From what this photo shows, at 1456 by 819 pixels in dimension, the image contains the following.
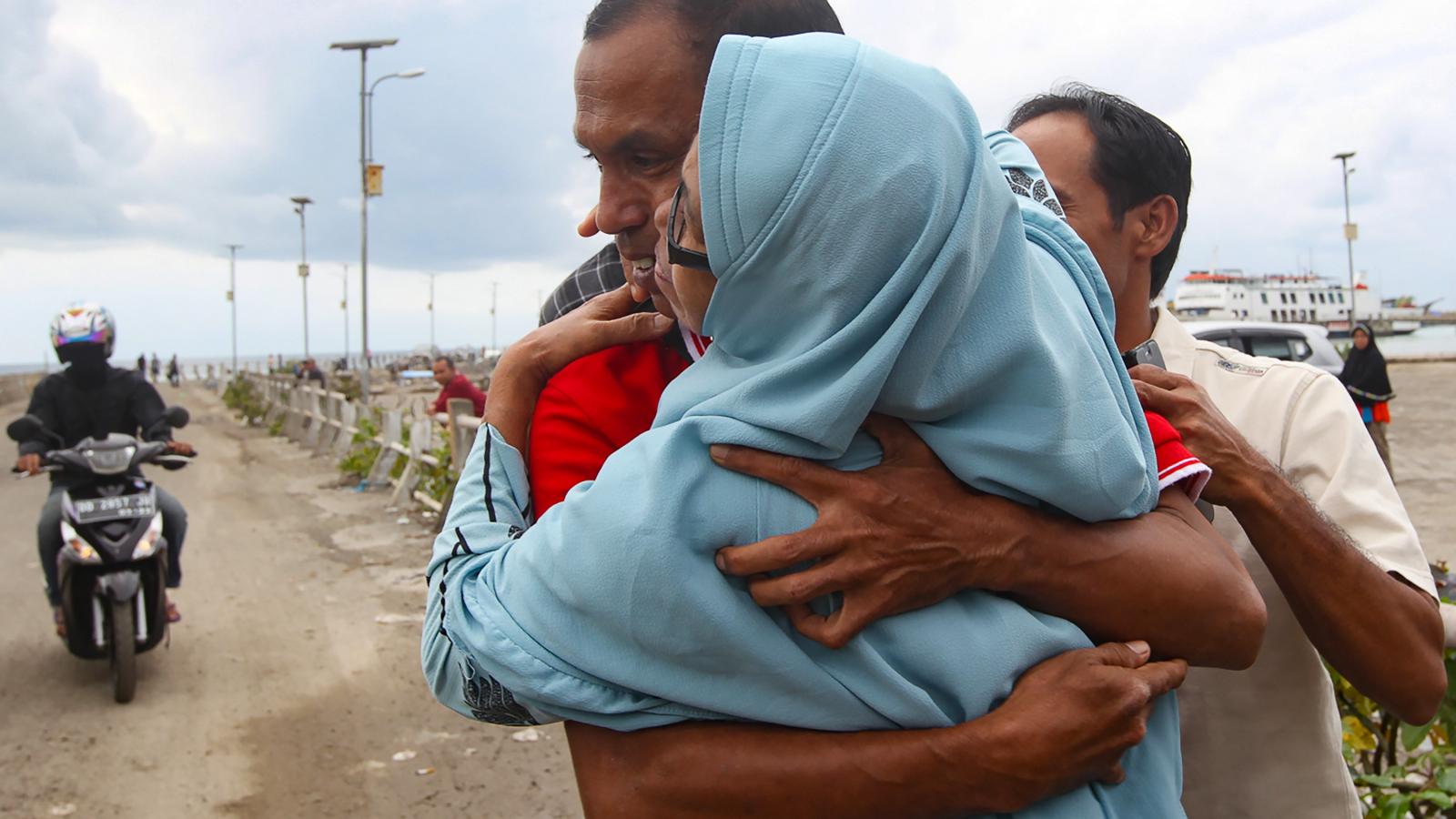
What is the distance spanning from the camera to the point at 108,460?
555cm

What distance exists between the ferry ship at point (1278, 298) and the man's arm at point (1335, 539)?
44569mm

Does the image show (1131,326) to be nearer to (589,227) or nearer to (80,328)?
(589,227)

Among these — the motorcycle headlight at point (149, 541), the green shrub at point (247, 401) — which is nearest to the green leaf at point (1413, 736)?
the motorcycle headlight at point (149, 541)

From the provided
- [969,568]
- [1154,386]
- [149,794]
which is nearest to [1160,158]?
[1154,386]

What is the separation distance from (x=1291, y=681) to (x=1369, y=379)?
1218cm

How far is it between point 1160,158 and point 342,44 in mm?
20106

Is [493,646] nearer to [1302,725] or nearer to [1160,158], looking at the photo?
[1302,725]

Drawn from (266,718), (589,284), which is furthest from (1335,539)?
(266,718)

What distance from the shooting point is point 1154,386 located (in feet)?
5.09

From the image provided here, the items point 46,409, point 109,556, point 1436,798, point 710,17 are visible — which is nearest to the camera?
point 710,17

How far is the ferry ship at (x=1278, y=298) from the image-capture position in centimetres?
4697

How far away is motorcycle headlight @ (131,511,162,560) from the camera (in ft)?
17.6

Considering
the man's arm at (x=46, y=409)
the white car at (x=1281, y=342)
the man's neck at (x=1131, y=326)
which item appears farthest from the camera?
the white car at (x=1281, y=342)

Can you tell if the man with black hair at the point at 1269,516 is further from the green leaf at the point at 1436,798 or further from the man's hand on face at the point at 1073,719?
the green leaf at the point at 1436,798
